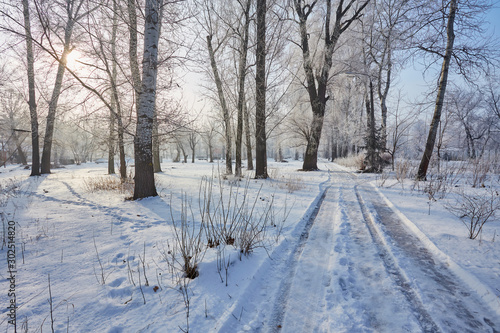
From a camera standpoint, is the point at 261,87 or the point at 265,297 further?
the point at 261,87

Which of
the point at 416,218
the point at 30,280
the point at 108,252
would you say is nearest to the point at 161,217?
the point at 108,252

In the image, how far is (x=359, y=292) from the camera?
1960 millimetres

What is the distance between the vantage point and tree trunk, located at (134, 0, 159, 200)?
5223 mm

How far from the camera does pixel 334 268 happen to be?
93.4 inches

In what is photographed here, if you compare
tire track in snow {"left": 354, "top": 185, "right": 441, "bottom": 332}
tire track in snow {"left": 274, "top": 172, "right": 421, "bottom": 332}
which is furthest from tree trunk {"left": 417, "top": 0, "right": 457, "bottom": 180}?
tire track in snow {"left": 274, "top": 172, "right": 421, "bottom": 332}

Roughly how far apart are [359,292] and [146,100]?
586 cm

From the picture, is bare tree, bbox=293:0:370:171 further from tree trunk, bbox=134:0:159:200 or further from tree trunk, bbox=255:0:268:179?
tree trunk, bbox=134:0:159:200

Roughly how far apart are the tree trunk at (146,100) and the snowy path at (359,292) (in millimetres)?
4445

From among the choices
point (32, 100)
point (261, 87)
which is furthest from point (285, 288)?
point (32, 100)

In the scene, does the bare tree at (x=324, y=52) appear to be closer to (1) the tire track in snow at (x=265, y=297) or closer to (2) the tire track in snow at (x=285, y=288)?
(2) the tire track in snow at (x=285, y=288)

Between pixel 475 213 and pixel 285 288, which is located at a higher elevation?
pixel 475 213

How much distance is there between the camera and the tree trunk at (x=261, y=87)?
347 inches

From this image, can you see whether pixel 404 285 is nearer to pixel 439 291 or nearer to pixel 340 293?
pixel 439 291

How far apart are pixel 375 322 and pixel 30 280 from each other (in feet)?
10.7
